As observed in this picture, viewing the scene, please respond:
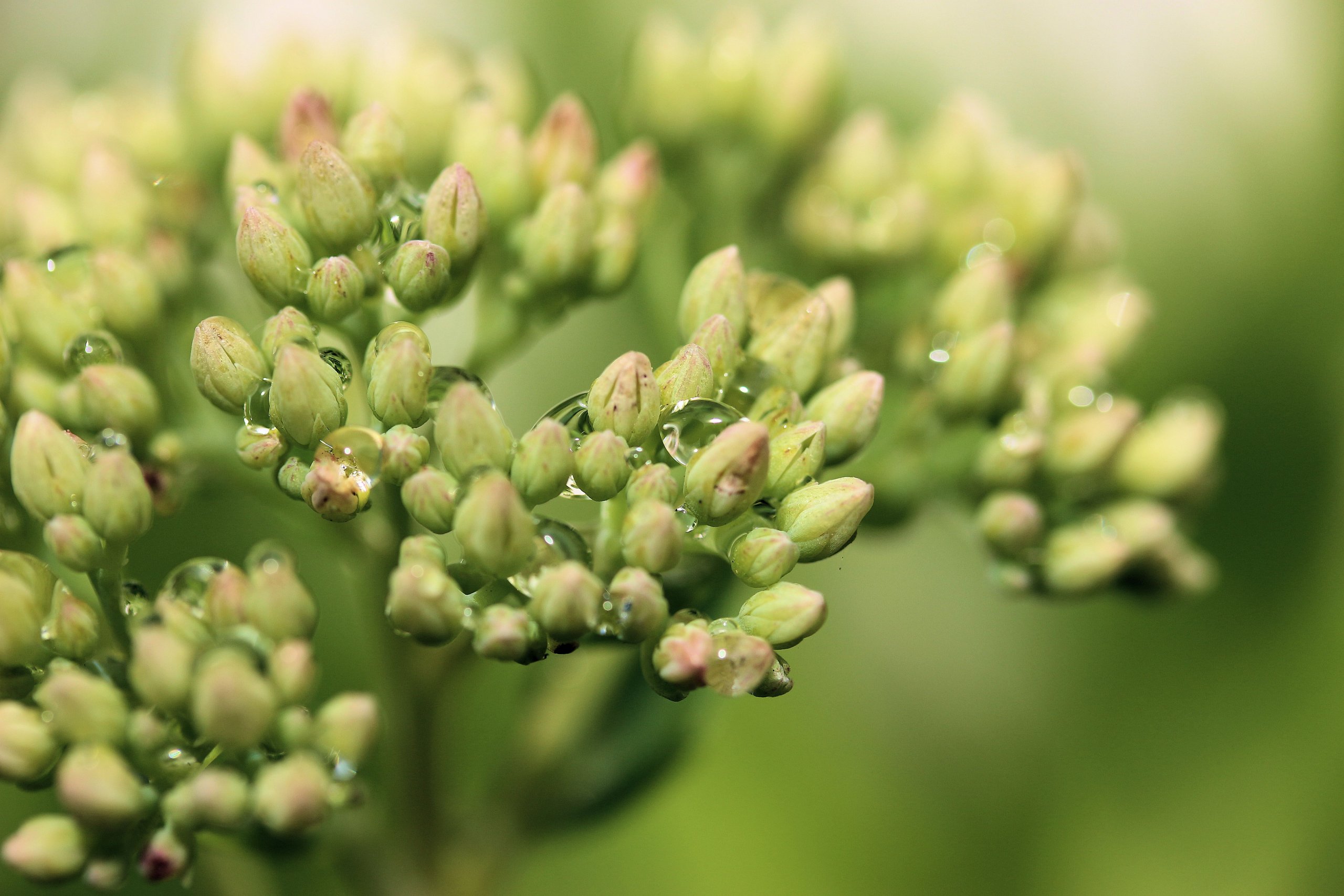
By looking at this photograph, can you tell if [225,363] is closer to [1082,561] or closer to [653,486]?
[653,486]

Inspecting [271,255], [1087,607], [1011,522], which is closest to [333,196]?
[271,255]

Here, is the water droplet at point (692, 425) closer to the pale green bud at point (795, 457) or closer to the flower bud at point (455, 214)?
the pale green bud at point (795, 457)

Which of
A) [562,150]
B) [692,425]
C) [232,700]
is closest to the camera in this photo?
[232,700]

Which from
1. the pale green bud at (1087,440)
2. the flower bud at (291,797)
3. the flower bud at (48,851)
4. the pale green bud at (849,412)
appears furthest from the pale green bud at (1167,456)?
the flower bud at (48,851)

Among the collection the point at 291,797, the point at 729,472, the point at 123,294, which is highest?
the point at 123,294

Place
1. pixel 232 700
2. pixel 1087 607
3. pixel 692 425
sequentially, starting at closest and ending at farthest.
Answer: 1. pixel 232 700
2. pixel 692 425
3. pixel 1087 607

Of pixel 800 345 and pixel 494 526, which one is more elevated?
pixel 800 345

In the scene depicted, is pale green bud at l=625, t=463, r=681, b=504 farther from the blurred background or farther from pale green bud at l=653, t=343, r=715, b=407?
the blurred background

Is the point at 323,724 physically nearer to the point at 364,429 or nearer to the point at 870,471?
the point at 364,429
